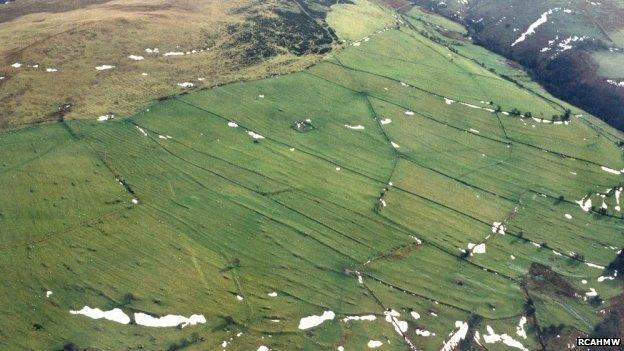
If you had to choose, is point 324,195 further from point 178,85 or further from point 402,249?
point 178,85

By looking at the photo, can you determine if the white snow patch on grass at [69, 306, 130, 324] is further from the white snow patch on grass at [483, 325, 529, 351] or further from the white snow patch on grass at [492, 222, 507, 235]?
the white snow patch on grass at [492, 222, 507, 235]

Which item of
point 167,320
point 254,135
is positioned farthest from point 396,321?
point 254,135

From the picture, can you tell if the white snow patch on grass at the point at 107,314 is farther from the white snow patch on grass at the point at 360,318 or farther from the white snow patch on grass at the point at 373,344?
the white snow patch on grass at the point at 373,344

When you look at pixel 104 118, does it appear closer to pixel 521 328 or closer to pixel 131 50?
pixel 131 50

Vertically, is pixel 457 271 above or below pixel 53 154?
below

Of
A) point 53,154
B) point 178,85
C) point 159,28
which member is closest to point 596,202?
point 178,85

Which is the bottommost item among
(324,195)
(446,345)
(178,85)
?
(446,345)
